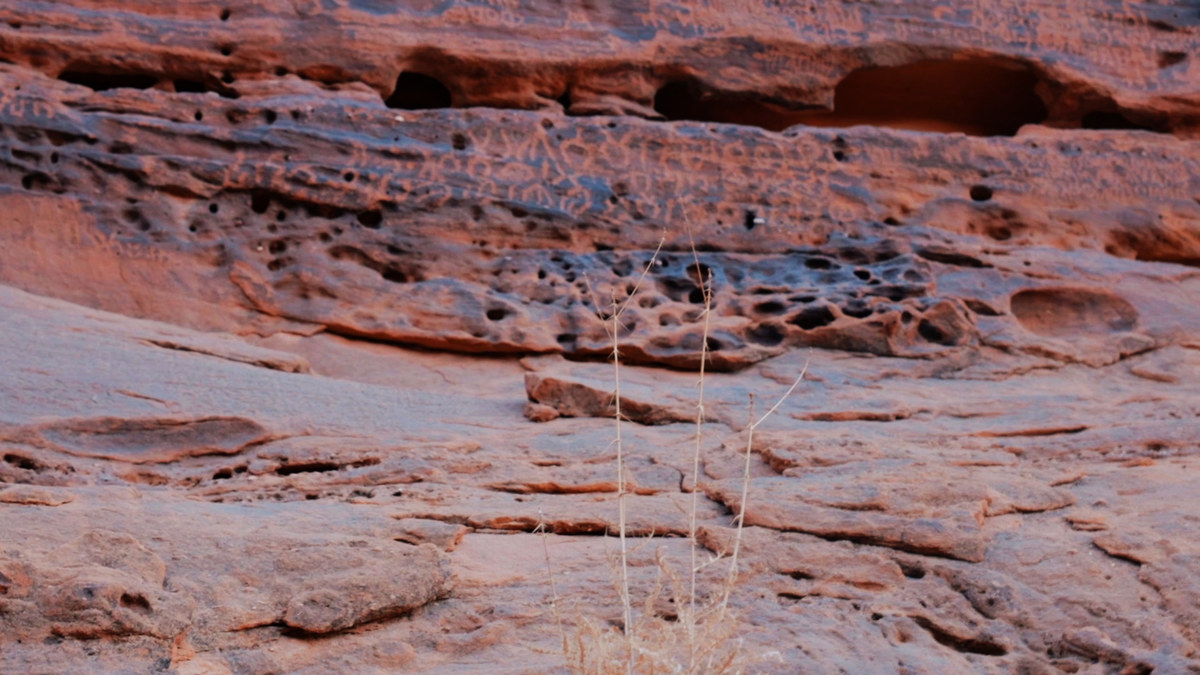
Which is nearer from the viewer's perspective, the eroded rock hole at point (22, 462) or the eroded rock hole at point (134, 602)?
the eroded rock hole at point (134, 602)

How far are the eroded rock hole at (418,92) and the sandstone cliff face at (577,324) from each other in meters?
0.03

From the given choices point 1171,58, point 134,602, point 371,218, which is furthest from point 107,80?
point 1171,58

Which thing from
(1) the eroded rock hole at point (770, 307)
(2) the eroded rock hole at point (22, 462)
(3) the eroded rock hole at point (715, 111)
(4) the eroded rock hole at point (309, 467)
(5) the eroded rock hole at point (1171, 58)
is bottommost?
(1) the eroded rock hole at point (770, 307)

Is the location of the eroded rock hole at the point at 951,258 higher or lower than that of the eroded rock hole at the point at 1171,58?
lower

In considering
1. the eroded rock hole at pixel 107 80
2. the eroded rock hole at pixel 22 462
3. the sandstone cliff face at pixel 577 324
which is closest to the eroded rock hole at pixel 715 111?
the sandstone cliff face at pixel 577 324

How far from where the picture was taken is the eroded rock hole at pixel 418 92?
8.22 meters

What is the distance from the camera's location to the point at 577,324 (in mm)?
6566

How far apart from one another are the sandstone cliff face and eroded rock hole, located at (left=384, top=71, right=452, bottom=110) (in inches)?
1.2

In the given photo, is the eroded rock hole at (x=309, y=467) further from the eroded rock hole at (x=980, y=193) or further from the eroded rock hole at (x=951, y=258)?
the eroded rock hole at (x=980, y=193)

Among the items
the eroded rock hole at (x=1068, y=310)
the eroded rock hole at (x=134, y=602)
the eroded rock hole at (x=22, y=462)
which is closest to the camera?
Answer: the eroded rock hole at (x=134, y=602)

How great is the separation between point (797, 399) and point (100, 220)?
3907mm

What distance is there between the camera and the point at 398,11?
785 cm

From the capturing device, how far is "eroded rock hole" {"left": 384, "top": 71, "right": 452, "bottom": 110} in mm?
8219

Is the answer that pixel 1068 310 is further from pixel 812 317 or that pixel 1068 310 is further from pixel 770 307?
pixel 770 307
